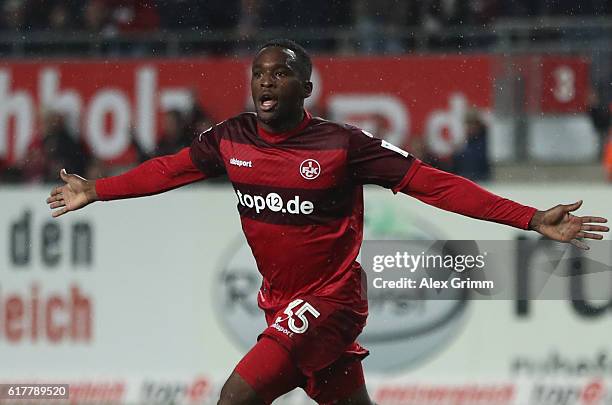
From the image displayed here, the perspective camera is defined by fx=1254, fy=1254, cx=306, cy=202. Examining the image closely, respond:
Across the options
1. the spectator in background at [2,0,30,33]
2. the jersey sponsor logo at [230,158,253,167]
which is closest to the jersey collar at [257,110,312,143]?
the jersey sponsor logo at [230,158,253,167]

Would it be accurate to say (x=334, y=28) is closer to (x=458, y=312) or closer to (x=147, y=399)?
(x=458, y=312)

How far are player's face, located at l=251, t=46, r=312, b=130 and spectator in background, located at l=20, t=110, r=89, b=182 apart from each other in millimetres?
3750

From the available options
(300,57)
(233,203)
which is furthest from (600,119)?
(300,57)

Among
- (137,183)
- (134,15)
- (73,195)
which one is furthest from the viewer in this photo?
(134,15)

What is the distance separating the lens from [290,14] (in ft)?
31.4

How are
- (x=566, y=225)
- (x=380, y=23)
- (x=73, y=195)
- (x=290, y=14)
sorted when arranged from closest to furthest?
(x=566, y=225) < (x=73, y=195) < (x=290, y=14) < (x=380, y=23)

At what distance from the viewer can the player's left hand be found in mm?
5383

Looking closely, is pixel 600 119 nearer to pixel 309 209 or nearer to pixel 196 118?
→ pixel 196 118

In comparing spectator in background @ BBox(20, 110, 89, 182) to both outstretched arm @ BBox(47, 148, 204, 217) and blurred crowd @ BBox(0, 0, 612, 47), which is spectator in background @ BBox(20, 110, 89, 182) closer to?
blurred crowd @ BBox(0, 0, 612, 47)

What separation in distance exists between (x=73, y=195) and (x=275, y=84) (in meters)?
1.27

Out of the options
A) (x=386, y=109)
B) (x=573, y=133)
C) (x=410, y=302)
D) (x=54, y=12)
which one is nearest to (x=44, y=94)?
(x=54, y=12)

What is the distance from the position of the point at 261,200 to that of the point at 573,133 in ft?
13.2

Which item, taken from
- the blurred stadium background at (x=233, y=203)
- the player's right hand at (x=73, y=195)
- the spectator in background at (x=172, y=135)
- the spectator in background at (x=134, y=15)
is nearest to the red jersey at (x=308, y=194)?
the player's right hand at (x=73, y=195)

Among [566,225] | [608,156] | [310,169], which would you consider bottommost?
[566,225]
